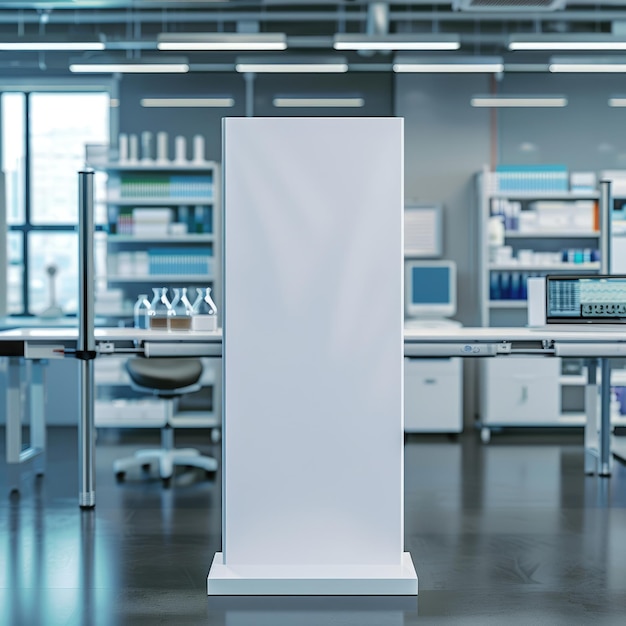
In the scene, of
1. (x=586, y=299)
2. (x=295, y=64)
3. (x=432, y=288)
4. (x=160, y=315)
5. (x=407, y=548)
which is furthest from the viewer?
(x=432, y=288)

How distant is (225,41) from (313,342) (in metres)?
3.64

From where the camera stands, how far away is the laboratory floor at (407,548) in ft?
9.77

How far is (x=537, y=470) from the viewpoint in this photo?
5.35 metres

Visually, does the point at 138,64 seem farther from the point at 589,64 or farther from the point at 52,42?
the point at 589,64

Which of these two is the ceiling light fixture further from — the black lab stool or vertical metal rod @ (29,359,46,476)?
vertical metal rod @ (29,359,46,476)

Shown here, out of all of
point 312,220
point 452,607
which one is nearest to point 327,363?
point 312,220

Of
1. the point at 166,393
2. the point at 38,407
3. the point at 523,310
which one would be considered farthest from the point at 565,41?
the point at 38,407

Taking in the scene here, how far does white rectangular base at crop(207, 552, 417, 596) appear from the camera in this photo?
3115mm

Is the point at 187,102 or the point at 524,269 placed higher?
the point at 187,102

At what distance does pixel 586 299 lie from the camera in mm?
4723

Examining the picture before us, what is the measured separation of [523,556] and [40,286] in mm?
5475

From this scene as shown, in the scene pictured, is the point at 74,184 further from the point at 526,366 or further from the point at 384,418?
the point at 384,418

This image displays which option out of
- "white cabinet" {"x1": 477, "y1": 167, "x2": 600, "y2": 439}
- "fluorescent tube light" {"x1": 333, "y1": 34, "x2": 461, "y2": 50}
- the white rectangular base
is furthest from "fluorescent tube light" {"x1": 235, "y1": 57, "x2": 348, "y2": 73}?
the white rectangular base

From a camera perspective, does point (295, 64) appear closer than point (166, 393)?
No
